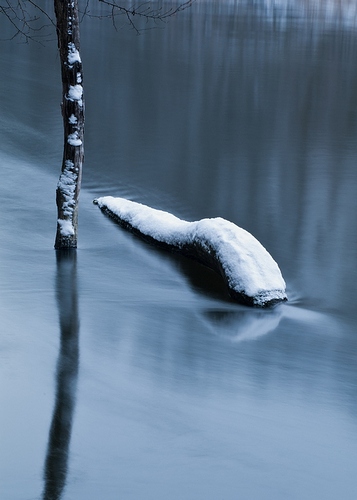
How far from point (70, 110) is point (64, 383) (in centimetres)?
417

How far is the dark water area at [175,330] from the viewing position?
5277 mm

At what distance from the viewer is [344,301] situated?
9.87 m

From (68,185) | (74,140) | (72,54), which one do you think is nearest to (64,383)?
(68,185)

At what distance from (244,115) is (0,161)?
1010cm

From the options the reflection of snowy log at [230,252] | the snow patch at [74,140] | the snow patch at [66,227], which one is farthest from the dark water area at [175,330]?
the snow patch at [74,140]

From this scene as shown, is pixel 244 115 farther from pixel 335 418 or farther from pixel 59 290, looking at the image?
pixel 335 418

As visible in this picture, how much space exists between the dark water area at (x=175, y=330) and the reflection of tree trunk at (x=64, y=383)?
19 millimetres

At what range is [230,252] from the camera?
905 centimetres

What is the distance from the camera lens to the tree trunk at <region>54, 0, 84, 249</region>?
9.21 m

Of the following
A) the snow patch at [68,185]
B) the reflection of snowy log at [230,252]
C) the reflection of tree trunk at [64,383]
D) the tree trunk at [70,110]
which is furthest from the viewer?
the snow patch at [68,185]

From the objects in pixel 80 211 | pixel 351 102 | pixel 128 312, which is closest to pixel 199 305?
pixel 128 312

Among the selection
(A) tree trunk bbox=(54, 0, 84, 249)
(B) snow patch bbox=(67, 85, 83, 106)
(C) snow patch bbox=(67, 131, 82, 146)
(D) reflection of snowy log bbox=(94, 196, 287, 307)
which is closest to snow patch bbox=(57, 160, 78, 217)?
(A) tree trunk bbox=(54, 0, 84, 249)

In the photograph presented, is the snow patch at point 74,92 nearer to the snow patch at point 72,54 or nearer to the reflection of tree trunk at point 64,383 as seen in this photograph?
the snow patch at point 72,54

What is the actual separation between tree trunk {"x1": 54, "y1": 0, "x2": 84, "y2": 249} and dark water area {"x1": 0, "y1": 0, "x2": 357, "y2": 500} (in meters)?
0.65
